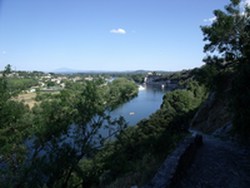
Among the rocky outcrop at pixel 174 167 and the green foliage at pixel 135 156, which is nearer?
the rocky outcrop at pixel 174 167

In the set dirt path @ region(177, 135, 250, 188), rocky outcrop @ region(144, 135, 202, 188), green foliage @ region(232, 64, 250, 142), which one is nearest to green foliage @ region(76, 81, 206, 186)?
rocky outcrop @ region(144, 135, 202, 188)

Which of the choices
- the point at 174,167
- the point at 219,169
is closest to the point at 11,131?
the point at 174,167

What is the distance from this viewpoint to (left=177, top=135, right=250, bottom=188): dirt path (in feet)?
15.8

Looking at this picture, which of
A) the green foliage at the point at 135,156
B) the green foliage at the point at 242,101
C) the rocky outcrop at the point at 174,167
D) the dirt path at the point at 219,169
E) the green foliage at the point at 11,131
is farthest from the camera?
the green foliage at the point at 11,131

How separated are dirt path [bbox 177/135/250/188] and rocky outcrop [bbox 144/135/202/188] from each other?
142 millimetres

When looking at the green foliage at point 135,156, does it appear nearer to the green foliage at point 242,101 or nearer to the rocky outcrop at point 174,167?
the rocky outcrop at point 174,167

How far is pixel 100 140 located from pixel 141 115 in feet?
132

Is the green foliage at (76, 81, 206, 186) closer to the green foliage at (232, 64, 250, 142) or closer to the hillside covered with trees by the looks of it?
the hillside covered with trees

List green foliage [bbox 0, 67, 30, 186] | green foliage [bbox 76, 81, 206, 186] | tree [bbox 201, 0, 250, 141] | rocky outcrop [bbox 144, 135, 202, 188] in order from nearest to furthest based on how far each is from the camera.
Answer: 1. rocky outcrop [bbox 144, 135, 202, 188]
2. green foliage [bbox 76, 81, 206, 186]
3. green foliage [bbox 0, 67, 30, 186]
4. tree [bbox 201, 0, 250, 141]

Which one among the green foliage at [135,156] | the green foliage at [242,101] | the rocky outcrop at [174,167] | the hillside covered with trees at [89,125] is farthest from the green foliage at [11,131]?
the green foliage at [242,101]

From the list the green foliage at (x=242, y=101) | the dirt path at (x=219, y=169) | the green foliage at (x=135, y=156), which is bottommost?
the green foliage at (x=135, y=156)

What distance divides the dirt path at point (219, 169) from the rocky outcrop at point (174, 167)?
0.14 m

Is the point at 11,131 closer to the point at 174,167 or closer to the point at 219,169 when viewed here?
the point at 174,167

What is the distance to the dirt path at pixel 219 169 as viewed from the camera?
480 centimetres
